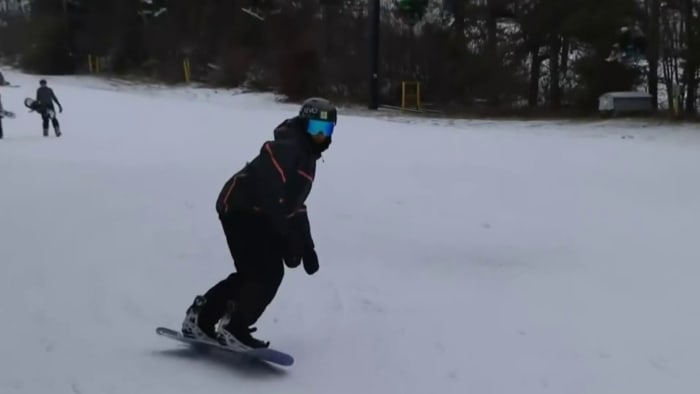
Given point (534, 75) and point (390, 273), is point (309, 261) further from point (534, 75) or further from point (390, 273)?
point (534, 75)

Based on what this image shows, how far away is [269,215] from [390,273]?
364 cm


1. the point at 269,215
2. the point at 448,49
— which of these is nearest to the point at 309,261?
the point at 269,215

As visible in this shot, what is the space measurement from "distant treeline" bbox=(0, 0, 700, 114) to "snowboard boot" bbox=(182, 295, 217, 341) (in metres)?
26.7

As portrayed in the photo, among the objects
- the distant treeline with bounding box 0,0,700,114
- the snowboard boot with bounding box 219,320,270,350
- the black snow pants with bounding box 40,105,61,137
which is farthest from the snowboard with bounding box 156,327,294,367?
the distant treeline with bounding box 0,0,700,114

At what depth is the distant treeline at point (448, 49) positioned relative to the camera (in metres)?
32.2

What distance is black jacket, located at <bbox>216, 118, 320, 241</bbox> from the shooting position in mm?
5816

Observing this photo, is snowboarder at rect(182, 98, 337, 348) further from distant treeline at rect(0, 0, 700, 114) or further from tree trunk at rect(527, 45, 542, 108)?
tree trunk at rect(527, 45, 542, 108)

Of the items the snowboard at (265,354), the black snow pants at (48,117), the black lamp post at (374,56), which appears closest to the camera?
the snowboard at (265,354)

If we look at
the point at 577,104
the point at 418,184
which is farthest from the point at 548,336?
the point at 577,104

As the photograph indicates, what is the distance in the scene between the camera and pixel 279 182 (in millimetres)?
5816

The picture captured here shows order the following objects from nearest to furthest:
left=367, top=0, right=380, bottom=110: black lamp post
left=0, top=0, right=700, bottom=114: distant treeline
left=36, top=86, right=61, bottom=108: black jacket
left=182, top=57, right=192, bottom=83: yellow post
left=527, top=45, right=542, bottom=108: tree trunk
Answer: left=36, top=86, right=61, bottom=108: black jacket < left=0, top=0, right=700, bottom=114: distant treeline < left=527, top=45, right=542, bottom=108: tree trunk < left=367, top=0, right=380, bottom=110: black lamp post < left=182, top=57, right=192, bottom=83: yellow post

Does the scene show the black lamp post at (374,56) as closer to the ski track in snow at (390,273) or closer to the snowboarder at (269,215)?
the ski track in snow at (390,273)

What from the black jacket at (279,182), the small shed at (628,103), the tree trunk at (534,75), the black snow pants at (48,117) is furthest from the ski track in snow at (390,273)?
the tree trunk at (534,75)

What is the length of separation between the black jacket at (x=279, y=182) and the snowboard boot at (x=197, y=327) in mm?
696
